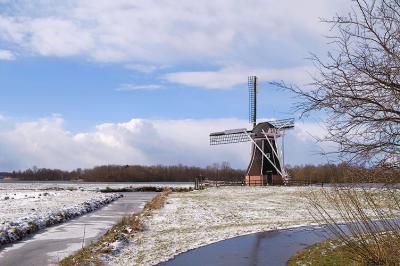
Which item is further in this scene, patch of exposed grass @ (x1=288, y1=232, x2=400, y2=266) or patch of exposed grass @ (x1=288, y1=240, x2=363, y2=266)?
patch of exposed grass @ (x1=288, y1=240, x2=363, y2=266)

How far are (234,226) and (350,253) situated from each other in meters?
10.8

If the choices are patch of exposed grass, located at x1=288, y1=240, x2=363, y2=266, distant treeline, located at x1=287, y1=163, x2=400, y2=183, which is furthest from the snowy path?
distant treeline, located at x1=287, y1=163, x2=400, y2=183

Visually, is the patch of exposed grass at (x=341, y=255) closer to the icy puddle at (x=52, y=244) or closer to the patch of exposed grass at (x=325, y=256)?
the patch of exposed grass at (x=325, y=256)

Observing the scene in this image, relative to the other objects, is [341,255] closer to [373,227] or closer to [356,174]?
[373,227]

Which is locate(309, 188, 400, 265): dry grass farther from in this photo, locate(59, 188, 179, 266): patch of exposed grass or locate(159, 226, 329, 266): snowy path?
locate(59, 188, 179, 266): patch of exposed grass

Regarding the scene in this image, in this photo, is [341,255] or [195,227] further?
[195,227]

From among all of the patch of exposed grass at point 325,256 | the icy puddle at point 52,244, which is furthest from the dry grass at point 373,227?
the icy puddle at point 52,244

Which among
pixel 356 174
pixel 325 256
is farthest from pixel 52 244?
pixel 356 174

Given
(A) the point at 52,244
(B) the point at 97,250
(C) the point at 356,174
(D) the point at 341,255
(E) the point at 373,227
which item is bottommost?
(A) the point at 52,244

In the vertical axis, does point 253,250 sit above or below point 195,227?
below

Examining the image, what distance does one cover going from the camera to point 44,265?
12.7 metres

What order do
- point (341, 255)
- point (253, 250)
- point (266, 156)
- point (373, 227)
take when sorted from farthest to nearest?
point (266, 156) → point (253, 250) → point (341, 255) → point (373, 227)

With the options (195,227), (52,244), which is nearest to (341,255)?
(195,227)

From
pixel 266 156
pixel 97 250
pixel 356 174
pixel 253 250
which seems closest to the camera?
pixel 356 174
